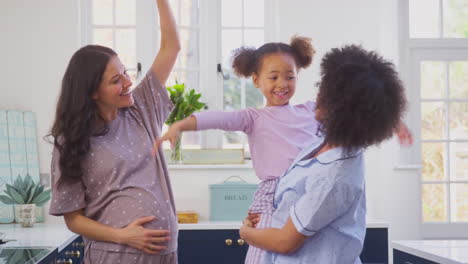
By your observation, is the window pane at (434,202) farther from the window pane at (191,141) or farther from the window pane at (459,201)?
the window pane at (191,141)

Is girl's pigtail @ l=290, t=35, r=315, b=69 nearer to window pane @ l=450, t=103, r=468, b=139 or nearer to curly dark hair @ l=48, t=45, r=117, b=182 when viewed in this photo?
curly dark hair @ l=48, t=45, r=117, b=182

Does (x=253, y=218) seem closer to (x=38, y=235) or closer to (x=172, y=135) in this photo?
(x=172, y=135)

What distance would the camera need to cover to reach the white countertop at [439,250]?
255cm

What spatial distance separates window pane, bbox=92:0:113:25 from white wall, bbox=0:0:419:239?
0.28 m

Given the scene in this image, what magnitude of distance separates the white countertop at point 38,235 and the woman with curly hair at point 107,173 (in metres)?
1.33

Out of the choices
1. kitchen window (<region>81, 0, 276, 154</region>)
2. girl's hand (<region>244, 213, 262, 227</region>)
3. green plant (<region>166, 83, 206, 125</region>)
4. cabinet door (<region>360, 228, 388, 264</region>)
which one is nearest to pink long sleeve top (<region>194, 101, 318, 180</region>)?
girl's hand (<region>244, 213, 262, 227</region>)

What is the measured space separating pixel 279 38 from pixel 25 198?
7.59 feet

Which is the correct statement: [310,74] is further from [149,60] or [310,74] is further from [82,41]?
[82,41]

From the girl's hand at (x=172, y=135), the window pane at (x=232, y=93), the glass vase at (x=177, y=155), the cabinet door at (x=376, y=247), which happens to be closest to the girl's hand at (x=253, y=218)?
the girl's hand at (x=172, y=135)

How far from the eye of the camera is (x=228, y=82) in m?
5.33

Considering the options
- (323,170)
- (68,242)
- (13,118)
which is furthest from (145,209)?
(13,118)

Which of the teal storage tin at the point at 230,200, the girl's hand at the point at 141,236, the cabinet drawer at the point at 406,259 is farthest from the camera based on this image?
the teal storage tin at the point at 230,200

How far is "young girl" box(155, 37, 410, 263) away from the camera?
6.76ft

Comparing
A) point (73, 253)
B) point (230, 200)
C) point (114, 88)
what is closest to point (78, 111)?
point (114, 88)
